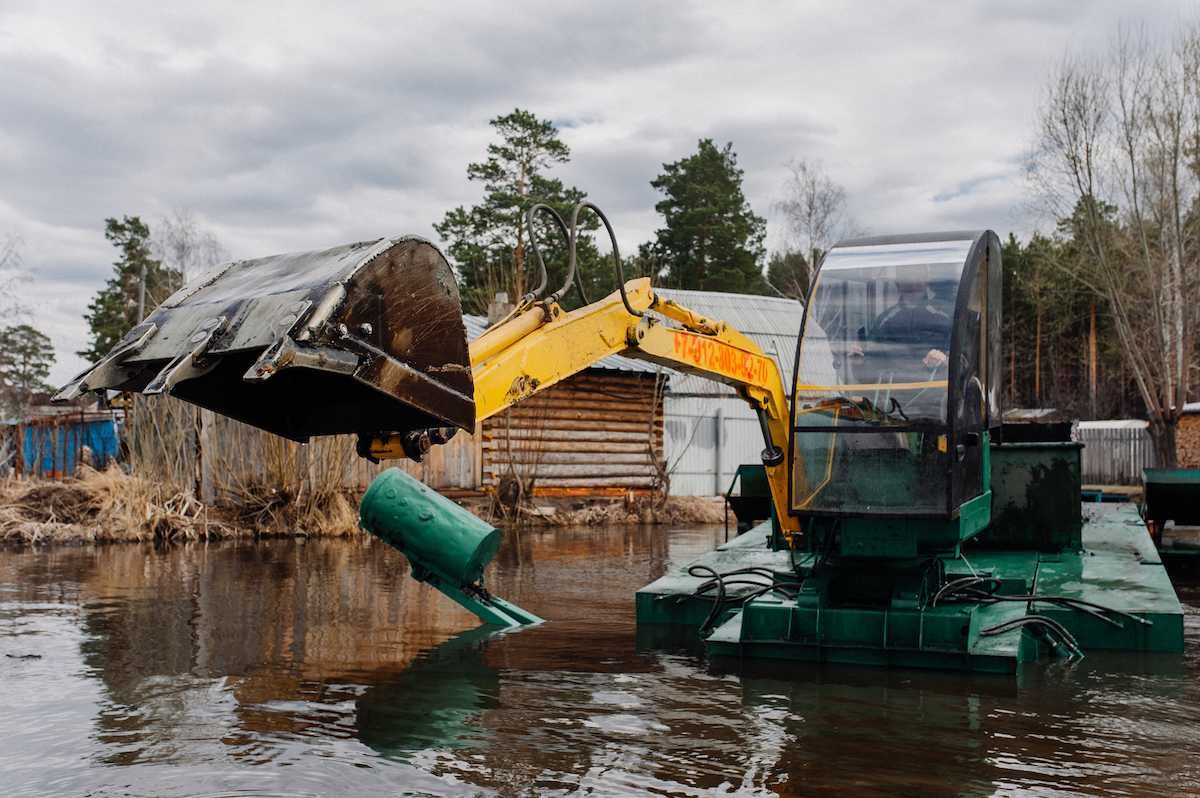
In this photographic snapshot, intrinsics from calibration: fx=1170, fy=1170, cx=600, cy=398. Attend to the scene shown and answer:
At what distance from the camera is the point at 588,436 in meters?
24.6

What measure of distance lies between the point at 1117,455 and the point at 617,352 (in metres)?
31.2

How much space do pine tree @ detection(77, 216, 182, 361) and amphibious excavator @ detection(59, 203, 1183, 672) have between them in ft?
134

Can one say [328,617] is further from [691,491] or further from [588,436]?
[691,491]

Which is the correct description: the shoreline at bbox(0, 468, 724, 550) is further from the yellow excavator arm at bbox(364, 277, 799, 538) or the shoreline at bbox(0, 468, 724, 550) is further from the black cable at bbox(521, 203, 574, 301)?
the black cable at bbox(521, 203, 574, 301)

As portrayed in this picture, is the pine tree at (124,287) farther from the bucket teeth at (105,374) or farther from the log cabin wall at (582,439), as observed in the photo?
the bucket teeth at (105,374)

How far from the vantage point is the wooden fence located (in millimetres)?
34188

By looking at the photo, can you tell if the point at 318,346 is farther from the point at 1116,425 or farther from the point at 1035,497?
the point at 1116,425

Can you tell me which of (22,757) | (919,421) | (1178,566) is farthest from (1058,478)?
(22,757)

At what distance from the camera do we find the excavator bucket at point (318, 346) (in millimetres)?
5359

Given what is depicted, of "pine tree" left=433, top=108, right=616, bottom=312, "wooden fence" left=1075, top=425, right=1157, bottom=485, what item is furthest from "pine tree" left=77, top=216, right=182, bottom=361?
"wooden fence" left=1075, top=425, right=1157, bottom=485

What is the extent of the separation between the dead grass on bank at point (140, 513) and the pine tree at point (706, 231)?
109 ft

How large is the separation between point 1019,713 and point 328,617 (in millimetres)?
5992

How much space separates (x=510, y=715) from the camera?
6.59 m

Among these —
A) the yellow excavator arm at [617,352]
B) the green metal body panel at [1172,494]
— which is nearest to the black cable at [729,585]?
the yellow excavator arm at [617,352]
